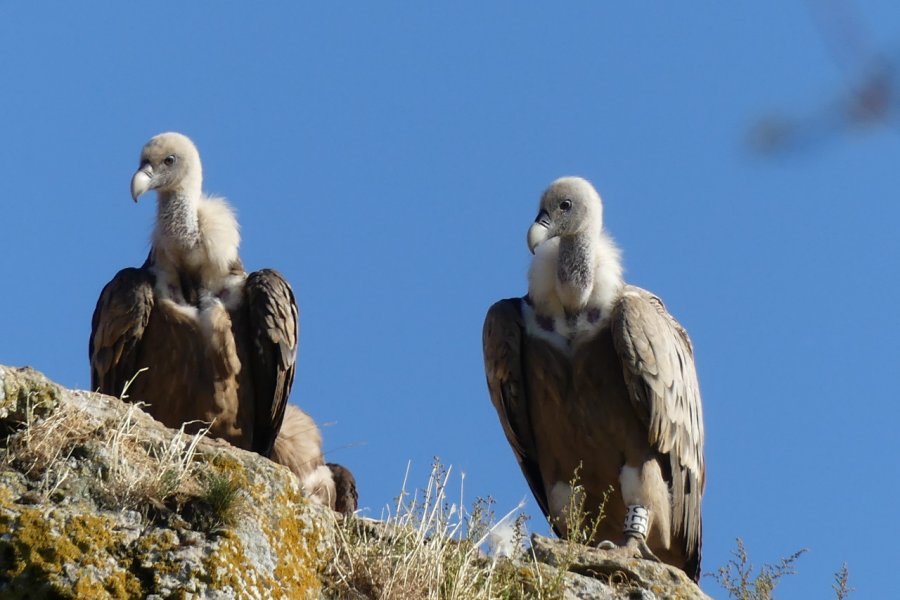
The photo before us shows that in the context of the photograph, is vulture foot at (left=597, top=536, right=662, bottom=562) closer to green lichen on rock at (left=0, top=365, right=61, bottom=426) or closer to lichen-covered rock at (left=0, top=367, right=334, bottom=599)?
lichen-covered rock at (left=0, top=367, right=334, bottom=599)

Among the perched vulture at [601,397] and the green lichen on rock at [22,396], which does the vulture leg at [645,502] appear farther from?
the green lichen on rock at [22,396]

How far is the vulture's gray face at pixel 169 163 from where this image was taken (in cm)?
1134

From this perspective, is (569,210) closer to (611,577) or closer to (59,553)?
(611,577)

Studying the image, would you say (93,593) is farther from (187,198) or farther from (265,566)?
(187,198)

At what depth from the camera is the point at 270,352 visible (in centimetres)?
1070

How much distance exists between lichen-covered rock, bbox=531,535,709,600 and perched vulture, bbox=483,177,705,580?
2.28 meters

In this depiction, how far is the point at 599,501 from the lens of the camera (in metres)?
10.5

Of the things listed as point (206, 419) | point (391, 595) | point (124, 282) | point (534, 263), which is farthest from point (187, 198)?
point (391, 595)

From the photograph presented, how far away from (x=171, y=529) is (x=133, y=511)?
168 mm

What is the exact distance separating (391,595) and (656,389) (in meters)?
4.20

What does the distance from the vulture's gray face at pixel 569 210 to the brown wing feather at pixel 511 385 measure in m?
0.69

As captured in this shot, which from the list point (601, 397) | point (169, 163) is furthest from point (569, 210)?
point (169, 163)

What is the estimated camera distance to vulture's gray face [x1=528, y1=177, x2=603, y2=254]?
11.2m

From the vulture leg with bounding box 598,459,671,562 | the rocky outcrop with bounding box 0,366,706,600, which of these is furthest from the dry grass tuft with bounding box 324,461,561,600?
the vulture leg with bounding box 598,459,671,562
